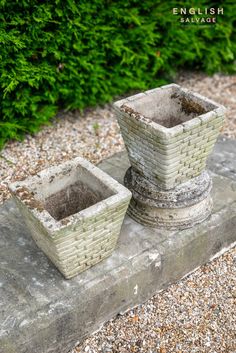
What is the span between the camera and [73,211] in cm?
359

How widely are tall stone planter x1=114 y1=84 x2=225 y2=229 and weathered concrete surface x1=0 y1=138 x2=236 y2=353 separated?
17 cm

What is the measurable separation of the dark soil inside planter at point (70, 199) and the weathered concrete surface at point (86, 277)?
13.6 inches

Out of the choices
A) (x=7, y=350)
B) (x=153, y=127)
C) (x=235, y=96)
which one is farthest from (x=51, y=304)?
(x=235, y=96)

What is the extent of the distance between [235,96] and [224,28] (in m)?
0.89

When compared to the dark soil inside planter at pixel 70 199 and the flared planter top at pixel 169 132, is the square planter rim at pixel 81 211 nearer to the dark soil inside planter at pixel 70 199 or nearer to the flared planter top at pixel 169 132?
the dark soil inside planter at pixel 70 199

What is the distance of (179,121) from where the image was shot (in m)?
3.90

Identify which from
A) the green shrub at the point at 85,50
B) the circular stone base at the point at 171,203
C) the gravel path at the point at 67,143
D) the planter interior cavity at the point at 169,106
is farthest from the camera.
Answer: the gravel path at the point at 67,143

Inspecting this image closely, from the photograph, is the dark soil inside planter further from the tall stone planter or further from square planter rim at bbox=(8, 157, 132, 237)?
the tall stone planter

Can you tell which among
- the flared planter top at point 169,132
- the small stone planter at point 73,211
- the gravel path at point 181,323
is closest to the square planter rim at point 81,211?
the small stone planter at point 73,211

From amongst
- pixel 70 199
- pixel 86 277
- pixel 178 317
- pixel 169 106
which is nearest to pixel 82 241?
pixel 86 277

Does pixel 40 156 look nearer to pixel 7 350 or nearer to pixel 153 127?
pixel 153 127

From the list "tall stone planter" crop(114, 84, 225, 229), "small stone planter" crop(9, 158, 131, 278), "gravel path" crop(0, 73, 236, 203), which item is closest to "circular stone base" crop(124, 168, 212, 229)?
"tall stone planter" crop(114, 84, 225, 229)

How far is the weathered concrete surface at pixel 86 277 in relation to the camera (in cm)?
305

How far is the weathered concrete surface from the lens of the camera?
3051mm
